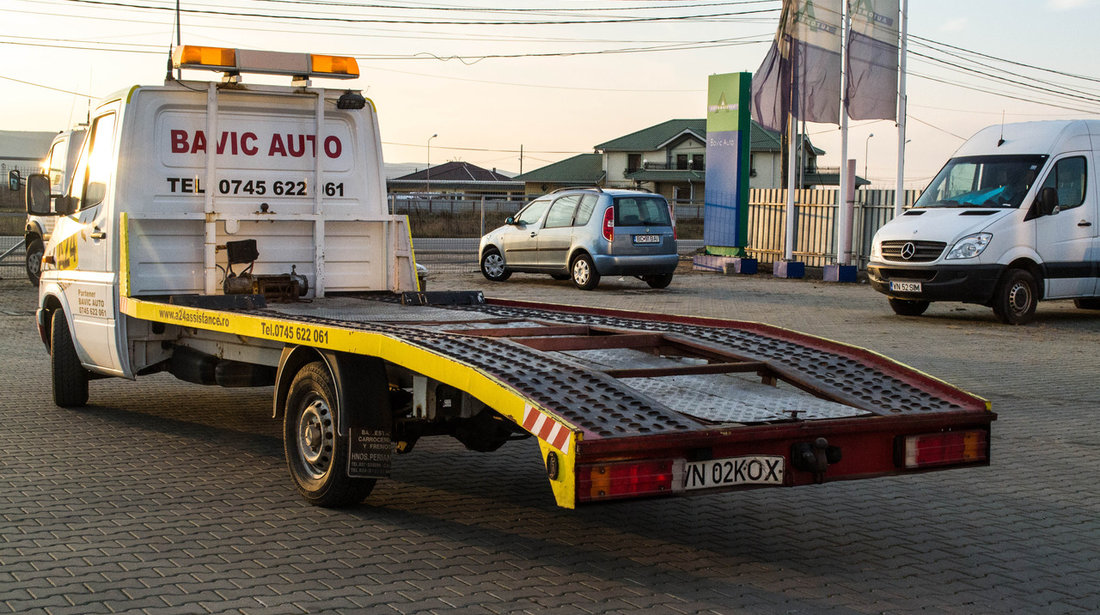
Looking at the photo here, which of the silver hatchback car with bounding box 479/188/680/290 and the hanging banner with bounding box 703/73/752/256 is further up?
the hanging banner with bounding box 703/73/752/256

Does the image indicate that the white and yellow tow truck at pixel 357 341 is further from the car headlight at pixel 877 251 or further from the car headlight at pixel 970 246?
the car headlight at pixel 877 251

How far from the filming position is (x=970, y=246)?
15844 mm

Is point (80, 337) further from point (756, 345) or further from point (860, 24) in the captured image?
point (860, 24)

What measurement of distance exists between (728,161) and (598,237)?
24.6 ft

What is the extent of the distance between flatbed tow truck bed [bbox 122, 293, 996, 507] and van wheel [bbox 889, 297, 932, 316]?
37.7 ft

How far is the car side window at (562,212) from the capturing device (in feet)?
71.0

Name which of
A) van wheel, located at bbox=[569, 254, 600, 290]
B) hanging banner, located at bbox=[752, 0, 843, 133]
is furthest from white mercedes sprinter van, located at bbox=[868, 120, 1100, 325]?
hanging banner, located at bbox=[752, 0, 843, 133]

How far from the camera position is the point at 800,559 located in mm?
5328

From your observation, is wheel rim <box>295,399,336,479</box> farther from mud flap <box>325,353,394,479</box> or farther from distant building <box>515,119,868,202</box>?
distant building <box>515,119,868,202</box>

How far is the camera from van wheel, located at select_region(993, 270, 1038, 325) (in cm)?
1611

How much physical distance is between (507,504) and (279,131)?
4.12 metres

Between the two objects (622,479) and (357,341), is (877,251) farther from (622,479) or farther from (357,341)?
(622,479)

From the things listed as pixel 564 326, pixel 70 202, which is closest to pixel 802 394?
pixel 564 326

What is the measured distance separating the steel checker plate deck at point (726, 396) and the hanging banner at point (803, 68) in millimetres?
20019
